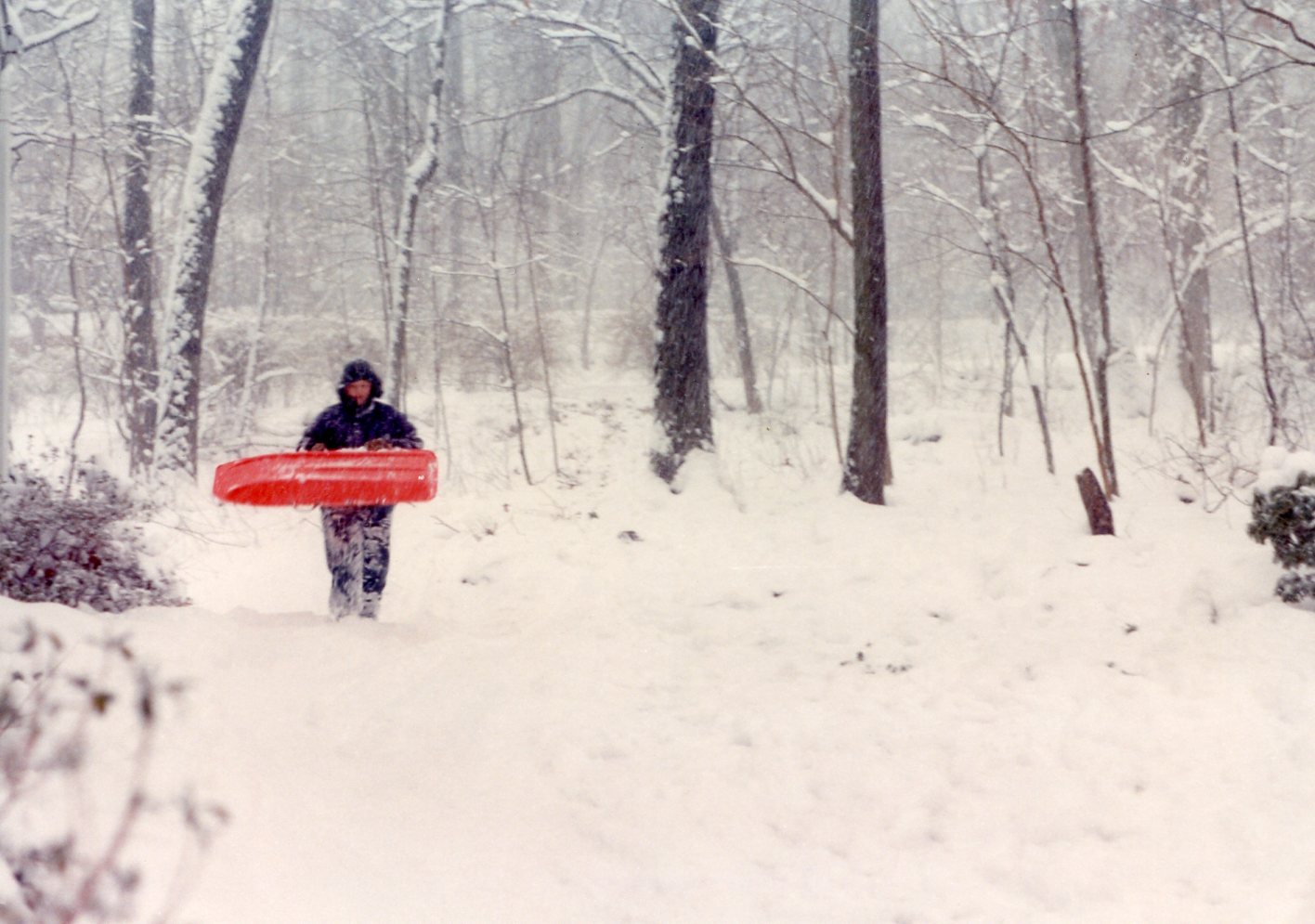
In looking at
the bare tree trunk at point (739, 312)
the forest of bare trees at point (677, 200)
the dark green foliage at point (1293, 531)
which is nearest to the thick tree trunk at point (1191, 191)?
the forest of bare trees at point (677, 200)

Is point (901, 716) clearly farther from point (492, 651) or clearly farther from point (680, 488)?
point (680, 488)

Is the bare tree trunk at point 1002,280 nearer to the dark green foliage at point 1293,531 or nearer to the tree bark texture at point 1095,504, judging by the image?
the tree bark texture at point 1095,504

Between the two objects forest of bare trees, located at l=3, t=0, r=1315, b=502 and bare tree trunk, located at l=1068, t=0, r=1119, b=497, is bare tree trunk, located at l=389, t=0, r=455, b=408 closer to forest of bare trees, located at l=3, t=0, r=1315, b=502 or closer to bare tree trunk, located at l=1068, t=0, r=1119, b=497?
forest of bare trees, located at l=3, t=0, r=1315, b=502

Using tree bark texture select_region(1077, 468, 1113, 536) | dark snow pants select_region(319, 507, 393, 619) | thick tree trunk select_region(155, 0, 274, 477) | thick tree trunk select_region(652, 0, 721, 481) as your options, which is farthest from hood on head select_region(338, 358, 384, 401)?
tree bark texture select_region(1077, 468, 1113, 536)

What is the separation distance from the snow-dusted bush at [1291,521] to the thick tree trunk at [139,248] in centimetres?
1225

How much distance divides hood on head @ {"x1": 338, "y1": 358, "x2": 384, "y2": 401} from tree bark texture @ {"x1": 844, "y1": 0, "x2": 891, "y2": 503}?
4311mm

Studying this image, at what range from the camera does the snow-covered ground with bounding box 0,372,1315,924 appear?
11.9 ft

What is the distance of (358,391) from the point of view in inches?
263

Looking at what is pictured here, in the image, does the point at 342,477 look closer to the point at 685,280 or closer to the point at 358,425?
the point at 358,425

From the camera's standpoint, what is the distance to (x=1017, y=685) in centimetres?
541

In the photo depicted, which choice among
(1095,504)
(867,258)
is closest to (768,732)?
(1095,504)

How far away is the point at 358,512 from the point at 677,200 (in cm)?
498

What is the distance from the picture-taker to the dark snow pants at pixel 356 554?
21.1 ft

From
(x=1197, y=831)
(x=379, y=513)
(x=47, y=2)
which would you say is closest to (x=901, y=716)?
(x=1197, y=831)
